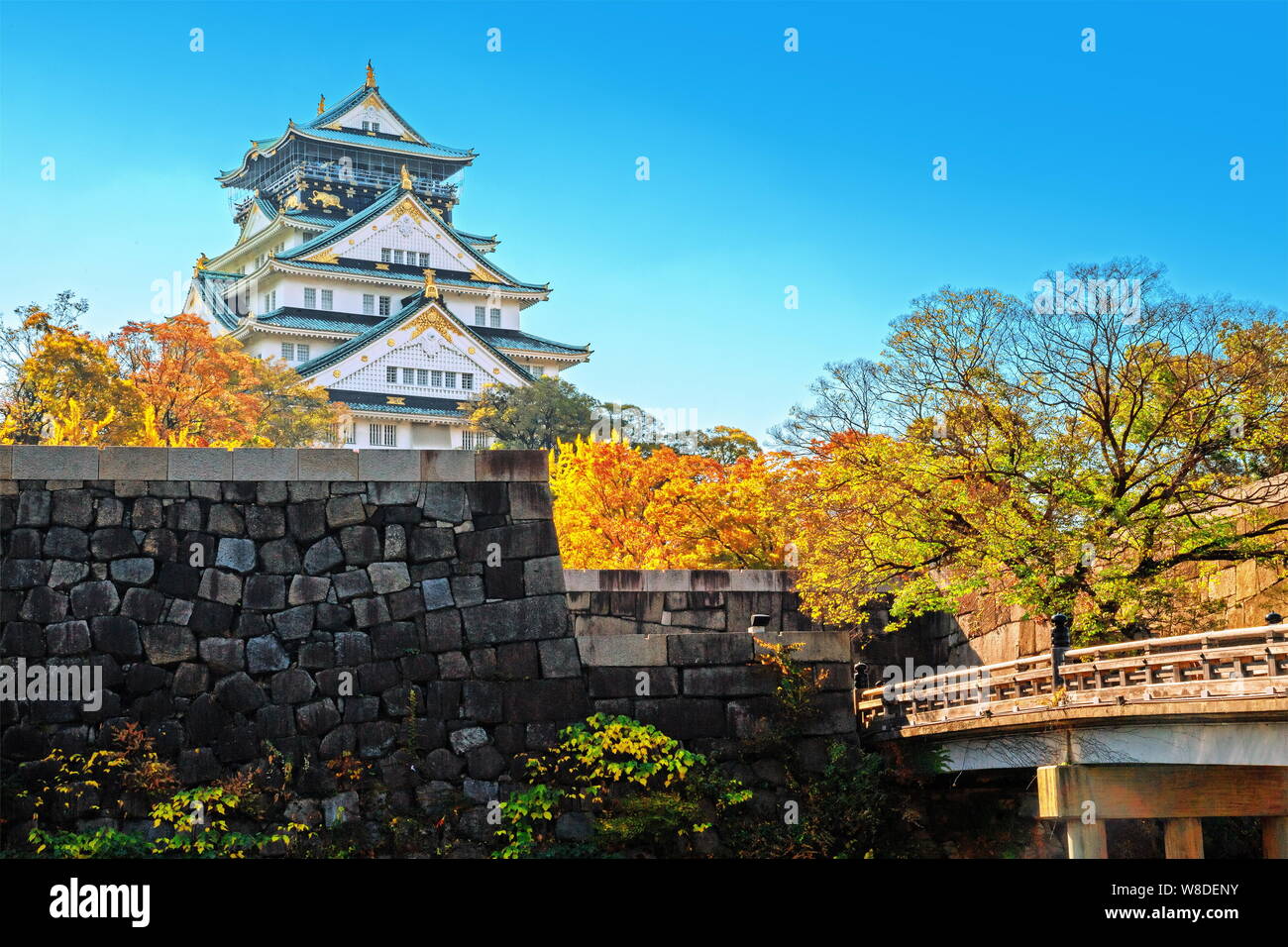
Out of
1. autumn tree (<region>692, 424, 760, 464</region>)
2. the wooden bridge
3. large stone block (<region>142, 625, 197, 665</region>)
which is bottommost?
the wooden bridge

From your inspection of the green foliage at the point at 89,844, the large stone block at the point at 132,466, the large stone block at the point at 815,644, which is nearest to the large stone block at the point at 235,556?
the large stone block at the point at 132,466

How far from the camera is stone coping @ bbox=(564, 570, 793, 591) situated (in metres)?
25.1

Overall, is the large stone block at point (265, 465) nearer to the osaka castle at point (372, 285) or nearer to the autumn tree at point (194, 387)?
the autumn tree at point (194, 387)

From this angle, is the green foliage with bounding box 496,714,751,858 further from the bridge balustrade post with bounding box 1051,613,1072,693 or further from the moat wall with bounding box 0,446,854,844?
the bridge balustrade post with bounding box 1051,613,1072,693

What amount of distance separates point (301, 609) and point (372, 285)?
50.3 meters

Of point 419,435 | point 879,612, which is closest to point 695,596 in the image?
point 879,612

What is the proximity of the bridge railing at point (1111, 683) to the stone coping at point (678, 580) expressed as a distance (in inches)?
135

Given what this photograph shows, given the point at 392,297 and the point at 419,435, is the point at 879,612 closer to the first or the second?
the point at 419,435

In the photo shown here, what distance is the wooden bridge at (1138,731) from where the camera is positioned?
15922 mm

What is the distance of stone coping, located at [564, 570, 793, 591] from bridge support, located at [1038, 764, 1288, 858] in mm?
7565

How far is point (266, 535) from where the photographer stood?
18953 millimetres

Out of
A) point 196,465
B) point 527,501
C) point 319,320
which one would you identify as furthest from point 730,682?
point 319,320

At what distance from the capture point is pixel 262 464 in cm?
Result: 1911

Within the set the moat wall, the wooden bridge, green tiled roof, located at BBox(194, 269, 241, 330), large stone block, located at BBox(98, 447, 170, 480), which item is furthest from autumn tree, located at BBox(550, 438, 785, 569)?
green tiled roof, located at BBox(194, 269, 241, 330)
